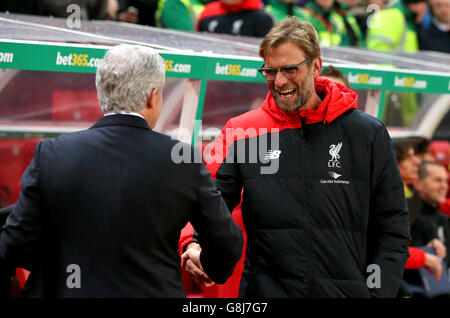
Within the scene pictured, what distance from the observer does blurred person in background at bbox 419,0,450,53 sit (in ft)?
29.6

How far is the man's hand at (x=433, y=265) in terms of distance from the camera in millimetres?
5582

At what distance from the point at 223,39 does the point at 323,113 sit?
10.9 ft

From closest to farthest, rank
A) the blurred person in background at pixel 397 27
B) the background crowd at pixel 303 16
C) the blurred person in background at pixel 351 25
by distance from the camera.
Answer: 1. the background crowd at pixel 303 16
2. the blurred person in background at pixel 397 27
3. the blurred person in background at pixel 351 25

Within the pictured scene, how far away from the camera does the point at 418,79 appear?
5742 mm

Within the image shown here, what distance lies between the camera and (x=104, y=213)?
2.55 meters

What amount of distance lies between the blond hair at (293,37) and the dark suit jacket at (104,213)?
0.70 meters

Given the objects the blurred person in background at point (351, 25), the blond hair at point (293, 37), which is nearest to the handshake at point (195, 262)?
the blond hair at point (293, 37)

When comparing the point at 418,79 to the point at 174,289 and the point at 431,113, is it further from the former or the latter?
the point at 174,289

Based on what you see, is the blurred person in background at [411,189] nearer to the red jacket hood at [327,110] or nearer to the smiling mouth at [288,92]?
the red jacket hood at [327,110]

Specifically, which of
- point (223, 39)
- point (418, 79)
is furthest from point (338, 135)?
point (223, 39)

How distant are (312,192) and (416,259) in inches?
105

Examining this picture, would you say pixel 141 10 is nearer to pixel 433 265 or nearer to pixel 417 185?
pixel 417 185

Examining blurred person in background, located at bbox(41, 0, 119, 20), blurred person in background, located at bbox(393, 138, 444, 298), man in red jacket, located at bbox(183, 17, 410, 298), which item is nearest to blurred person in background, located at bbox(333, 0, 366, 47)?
blurred person in background, located at bbox(41, 0, 119, 20)

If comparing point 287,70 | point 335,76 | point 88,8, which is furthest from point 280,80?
point 88,8
